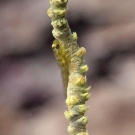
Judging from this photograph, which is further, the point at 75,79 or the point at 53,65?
the point at 53,65

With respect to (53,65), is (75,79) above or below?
below

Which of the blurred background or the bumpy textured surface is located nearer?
the bumpy textured surface

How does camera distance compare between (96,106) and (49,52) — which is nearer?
(96,106)

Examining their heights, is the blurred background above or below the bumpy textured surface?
above

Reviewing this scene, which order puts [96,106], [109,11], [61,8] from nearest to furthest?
[61,8], [96,106], [109,11]

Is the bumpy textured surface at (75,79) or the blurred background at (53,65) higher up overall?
the blurred background at (53,65)

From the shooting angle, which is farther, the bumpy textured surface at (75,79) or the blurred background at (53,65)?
the blurred background at (53,65)

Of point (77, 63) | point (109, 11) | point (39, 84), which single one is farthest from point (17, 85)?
point (77, 63)

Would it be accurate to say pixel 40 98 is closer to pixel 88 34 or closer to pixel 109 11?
pixel 88 34
